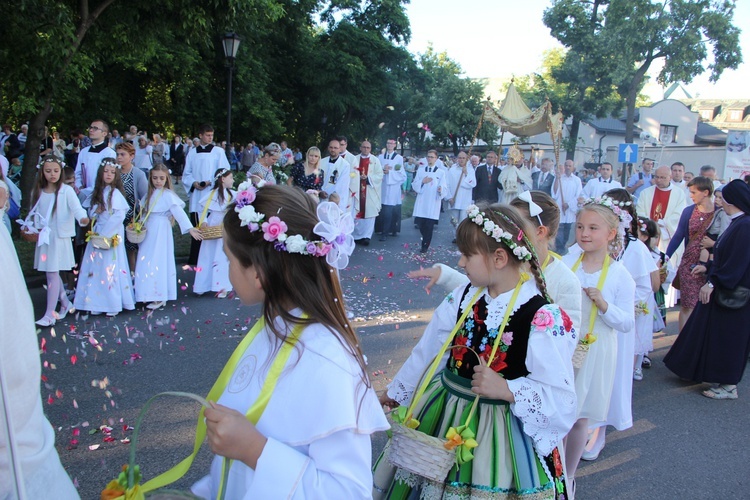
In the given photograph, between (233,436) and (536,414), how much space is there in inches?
52.7

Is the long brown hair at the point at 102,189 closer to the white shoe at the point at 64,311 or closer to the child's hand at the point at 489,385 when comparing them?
the white shoe at the point at 64,311

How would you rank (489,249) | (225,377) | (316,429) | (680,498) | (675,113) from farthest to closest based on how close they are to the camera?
(675,113), (680,498), (489,249), (225,377), (316,429)

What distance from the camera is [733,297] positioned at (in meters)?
5.71

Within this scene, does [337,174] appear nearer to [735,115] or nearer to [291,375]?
[291,375]

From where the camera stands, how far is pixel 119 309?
7.16m

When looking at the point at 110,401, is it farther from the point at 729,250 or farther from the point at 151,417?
the point at 729,250

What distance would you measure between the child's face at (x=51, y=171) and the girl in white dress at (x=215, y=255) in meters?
2.04

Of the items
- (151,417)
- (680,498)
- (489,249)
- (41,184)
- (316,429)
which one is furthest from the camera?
(41,184)

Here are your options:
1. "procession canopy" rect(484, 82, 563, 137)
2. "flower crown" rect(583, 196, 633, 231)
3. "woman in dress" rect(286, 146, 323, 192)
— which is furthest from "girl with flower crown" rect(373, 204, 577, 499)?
"procession canopy" rect(484, 82, 563, 137)

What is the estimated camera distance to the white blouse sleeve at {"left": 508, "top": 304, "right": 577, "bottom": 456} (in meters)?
2.35

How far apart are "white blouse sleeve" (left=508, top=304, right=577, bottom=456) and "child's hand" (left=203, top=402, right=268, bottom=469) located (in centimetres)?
122

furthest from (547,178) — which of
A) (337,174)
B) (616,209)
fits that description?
(616,209)

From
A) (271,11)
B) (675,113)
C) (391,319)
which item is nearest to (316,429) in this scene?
(391,319)

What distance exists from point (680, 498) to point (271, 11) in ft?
44.5
